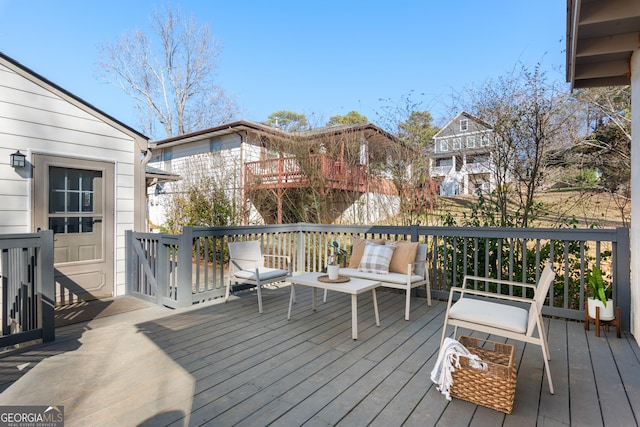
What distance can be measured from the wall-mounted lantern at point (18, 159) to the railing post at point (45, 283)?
1.53 m

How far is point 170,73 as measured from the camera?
15.7 m

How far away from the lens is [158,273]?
4.23 metres

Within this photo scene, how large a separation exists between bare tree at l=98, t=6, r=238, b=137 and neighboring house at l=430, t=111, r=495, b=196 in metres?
13.1

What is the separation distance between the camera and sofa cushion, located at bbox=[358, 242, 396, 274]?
4246 millimetres

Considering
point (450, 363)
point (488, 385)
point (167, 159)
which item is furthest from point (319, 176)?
point (167, 159)

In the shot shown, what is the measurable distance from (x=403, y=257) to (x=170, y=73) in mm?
15830

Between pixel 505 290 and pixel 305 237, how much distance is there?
10.5 ft

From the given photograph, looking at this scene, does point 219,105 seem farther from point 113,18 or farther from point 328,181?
point 328,181

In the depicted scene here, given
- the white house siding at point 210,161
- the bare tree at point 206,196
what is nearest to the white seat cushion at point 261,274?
the bare tree at point 206,196

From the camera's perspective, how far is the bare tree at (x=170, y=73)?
49.6ft

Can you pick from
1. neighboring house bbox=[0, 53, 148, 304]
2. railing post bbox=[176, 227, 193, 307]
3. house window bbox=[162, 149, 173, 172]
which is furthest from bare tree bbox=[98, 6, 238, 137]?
railing post bbox=[176, 227, 193, 307]

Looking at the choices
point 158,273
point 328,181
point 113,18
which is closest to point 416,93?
point 328,181

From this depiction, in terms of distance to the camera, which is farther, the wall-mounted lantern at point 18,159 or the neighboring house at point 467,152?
the neighboring house at point 467,152

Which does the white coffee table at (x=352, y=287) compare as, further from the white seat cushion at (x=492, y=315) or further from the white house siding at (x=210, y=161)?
the white house siding at (x=210, y=161)
